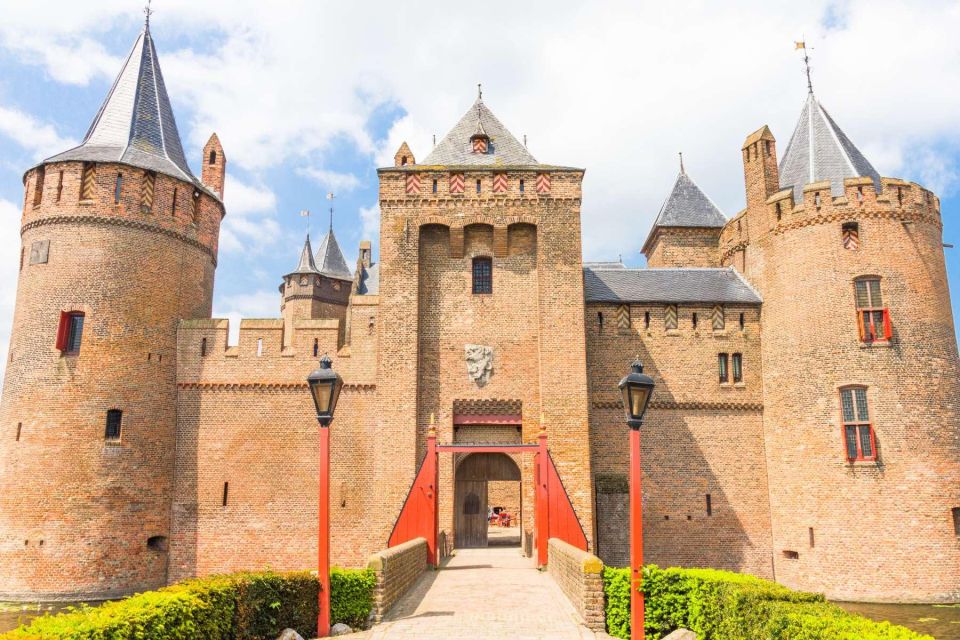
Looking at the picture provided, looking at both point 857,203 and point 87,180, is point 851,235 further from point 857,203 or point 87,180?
point 87,180

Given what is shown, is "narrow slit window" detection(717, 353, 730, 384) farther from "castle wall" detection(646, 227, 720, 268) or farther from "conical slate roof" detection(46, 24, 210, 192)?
"conical slate roof" detection(46, 24, 210, 192)

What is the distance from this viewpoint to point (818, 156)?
2414 cm

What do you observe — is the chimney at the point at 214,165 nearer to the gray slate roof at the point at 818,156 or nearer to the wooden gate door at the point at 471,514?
the wooden gate door at the point at 471,514

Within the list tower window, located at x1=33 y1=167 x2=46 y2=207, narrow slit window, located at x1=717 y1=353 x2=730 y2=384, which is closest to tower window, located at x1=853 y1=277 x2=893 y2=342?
narrow slit window, located at x1=717 y1=353 x2=730 y2=384

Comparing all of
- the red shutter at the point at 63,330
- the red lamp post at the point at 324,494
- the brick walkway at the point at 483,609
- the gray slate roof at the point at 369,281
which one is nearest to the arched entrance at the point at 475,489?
the brick walkway at the point at 483,609

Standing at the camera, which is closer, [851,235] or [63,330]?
[63,330]

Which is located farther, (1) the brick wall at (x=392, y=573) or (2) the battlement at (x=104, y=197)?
(2) the battlement at (x=104, y=197)

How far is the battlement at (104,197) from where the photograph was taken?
22.5m

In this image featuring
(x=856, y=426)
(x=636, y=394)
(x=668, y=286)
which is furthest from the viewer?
(x=668, y=286)

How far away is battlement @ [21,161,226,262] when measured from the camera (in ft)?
74.0

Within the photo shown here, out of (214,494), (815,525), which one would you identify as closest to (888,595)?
(815,525)

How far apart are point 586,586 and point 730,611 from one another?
251 cm

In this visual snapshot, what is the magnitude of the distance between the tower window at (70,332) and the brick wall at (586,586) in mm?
16159

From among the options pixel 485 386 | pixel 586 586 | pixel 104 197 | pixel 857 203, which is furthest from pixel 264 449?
pixel 857 203
